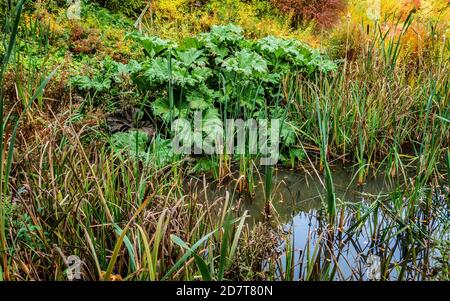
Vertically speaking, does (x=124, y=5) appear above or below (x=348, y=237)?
above

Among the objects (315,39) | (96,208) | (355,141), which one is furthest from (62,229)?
(315,39)

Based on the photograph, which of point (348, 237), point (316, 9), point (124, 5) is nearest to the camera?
point (348, 237)

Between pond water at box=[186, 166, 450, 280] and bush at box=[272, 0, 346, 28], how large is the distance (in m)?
4.71

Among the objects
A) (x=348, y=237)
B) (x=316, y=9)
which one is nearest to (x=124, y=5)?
(x=316, y=9)

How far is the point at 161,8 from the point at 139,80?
3.86 metres

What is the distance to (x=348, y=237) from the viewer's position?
105 inches

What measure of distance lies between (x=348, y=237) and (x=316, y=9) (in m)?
6.01

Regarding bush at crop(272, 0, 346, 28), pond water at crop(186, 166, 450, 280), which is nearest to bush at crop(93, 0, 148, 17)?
bush at crop(272, 0, 346, 28)

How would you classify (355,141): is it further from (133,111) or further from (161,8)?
(161,8)

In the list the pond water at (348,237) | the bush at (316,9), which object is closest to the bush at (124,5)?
the bush at (316,9)

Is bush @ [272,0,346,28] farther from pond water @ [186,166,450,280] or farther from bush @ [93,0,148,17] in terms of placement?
pond water @ [186,166,450,280]

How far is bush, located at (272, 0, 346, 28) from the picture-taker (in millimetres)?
7723

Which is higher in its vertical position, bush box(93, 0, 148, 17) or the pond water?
bush box(93, 0, 148, 17)

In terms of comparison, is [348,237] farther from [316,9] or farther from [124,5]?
[124,5]
